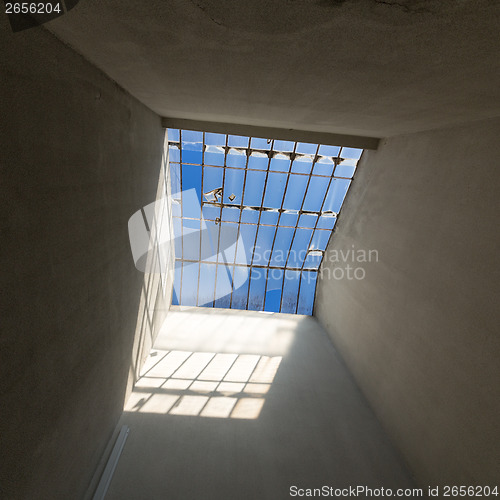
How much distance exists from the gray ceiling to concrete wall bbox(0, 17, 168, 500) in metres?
0.70

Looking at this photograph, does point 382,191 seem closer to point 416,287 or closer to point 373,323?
point 416,287

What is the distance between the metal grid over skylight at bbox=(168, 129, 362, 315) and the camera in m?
12.1

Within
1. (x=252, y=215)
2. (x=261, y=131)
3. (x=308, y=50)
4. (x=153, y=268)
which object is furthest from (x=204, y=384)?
(x=308, y=50)

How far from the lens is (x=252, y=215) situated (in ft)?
46.0

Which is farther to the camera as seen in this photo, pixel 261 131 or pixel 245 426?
pixel 261 131

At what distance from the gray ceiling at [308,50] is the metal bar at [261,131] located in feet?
12.9

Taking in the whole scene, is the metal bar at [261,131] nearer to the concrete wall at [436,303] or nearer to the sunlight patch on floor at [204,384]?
the concrete wall at [436,303]

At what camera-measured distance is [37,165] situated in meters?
3.51

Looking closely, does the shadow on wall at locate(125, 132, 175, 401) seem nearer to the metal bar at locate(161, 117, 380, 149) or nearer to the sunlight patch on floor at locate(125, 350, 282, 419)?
the sunlight patch on floor at locate(125, 350, 282, 419)

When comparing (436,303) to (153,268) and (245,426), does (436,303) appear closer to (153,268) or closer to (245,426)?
(245,426)

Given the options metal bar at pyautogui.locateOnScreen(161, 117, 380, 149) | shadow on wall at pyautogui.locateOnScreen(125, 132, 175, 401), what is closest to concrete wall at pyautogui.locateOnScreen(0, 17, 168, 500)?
shadow on wall at pyautogui.locateOnScreen(125, 132, 175, 401)

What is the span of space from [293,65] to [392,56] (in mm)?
1302

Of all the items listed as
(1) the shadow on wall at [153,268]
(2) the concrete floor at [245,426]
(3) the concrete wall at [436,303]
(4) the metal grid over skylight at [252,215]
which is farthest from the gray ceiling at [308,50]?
(2) the concrete floor at [245,426]

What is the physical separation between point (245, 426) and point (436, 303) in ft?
22.1
